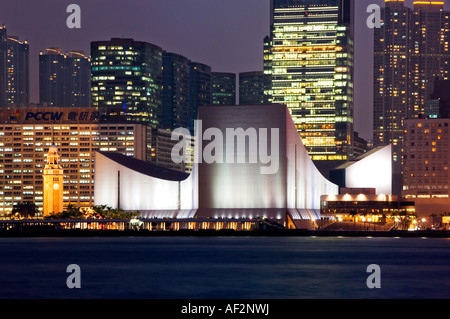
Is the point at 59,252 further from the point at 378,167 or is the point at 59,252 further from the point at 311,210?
the point at 378,167

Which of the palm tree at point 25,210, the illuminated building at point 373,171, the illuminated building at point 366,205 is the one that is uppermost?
the illuminated building at point 373,171

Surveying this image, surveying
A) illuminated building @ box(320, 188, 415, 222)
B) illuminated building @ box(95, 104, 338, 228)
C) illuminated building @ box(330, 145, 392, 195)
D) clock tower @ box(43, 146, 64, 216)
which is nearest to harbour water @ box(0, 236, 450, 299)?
illuminated building @ box(95, 104, 338, 228)

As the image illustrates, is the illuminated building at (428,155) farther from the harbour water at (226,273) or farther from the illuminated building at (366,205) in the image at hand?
the harbour water at (226,273)

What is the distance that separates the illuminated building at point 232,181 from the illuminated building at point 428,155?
39.7 meters

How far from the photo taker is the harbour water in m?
52.9

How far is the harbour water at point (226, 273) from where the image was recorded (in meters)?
52.9

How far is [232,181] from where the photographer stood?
131m

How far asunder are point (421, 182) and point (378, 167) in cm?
2711

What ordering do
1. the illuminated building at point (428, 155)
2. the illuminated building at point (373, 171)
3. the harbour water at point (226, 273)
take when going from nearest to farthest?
1. the harbour water at point (226, 273)
2. the illuminated building at point (373, 171)
3. the illuminated building at point (428, 155)

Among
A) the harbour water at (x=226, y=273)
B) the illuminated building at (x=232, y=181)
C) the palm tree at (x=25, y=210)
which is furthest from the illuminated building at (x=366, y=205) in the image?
the palm tree at (x=25, y=210)

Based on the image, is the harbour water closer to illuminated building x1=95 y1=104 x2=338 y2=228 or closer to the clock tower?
illuminated building x1=95 y1=104 x2=338 y2=228

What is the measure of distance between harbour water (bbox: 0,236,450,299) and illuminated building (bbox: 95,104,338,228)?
3310cm

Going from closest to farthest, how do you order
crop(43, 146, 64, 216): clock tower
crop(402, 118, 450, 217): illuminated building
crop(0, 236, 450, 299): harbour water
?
crop(0, 236, 450, 299): harbour water < crop(43, 146, 64, 216): clock tower < crop(402, 118, 450, 217): illuminated building

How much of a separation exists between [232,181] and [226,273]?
213 feet
